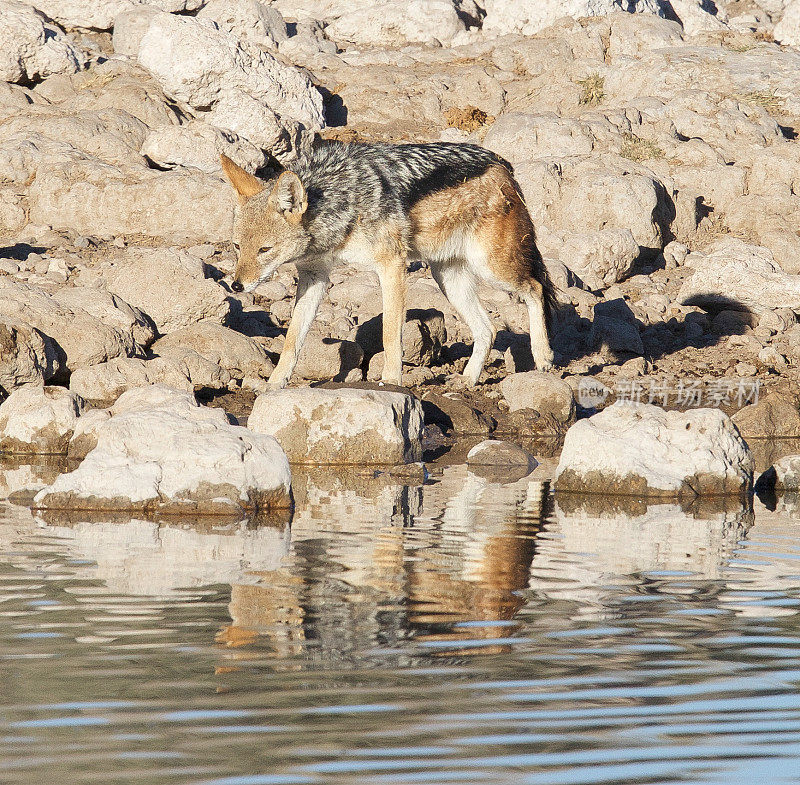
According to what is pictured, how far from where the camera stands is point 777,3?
103ft

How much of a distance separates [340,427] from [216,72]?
12.8 metres

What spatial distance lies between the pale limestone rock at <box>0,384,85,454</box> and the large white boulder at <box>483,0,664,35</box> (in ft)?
63.3

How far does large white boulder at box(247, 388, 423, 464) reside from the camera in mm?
10156

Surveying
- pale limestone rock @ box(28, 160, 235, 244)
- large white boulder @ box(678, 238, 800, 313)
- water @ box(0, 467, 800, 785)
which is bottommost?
water @ box(0, 467, 800, 785)

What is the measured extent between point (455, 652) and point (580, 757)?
3.56ft

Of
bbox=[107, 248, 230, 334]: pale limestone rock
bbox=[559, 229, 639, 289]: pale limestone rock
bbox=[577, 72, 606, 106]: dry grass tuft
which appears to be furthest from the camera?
bbox=[577, 72, 606, 106]: dry grass tuft

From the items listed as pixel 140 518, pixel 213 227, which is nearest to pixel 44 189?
pixel 213 227

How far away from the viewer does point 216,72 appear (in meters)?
21.3

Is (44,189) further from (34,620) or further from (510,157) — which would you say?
(34,620)

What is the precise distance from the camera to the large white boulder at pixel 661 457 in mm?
8844

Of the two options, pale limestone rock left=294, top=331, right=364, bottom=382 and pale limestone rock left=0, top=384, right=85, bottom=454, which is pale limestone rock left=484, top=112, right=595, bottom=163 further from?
pale limestone rock left=0, top=384, right=85, bottom=454

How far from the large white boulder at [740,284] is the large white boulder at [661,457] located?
811 centimetres

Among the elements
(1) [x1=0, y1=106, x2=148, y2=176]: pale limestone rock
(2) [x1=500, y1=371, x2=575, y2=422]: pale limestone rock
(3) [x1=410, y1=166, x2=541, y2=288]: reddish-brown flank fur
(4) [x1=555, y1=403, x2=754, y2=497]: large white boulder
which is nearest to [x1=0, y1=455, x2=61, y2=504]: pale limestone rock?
(4) [x1=555, y1=403, x2=754, y2=497]: large white boulder
